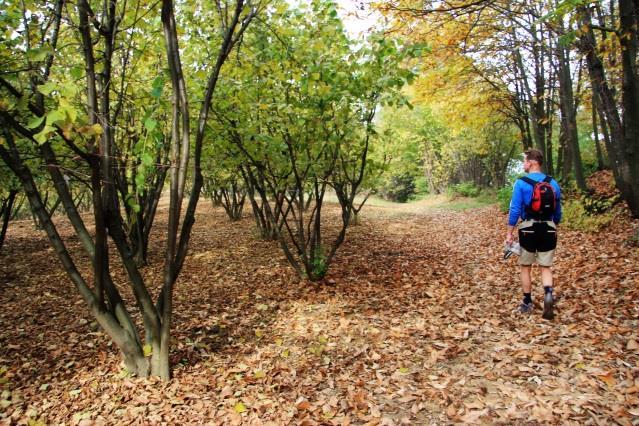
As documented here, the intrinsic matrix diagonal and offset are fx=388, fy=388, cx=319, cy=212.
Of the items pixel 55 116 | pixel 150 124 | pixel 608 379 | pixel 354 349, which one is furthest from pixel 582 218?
pixel 55 116

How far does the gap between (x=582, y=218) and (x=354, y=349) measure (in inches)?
324

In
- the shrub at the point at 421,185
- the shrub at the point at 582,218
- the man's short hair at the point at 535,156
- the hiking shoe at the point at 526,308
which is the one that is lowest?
the hiking shoe at the point at 526,308

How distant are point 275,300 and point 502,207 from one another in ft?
42.2

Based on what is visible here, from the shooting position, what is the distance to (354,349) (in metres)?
4.79

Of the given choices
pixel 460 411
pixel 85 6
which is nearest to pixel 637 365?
pixel 460 411

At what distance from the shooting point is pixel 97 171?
3.35 m

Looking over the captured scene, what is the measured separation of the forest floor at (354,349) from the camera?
143 inches

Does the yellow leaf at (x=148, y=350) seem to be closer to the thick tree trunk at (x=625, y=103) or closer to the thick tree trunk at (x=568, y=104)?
the thick tree trunk at (x=625, y=103)

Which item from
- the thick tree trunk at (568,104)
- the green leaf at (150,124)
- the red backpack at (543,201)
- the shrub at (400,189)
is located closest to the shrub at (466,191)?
the shrub at (400,189)

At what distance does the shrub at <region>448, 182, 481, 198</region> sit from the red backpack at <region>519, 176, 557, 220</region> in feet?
72.4

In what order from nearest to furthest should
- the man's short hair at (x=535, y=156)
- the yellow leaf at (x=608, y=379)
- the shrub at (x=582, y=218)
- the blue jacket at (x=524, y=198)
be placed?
the yellow leaf at (x=608, y=379), the blue jacket at (x=524, y=198), the man's short hair at (x=535, y=156), the shrub at (x=582, y=218)

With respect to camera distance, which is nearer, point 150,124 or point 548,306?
point 150,124

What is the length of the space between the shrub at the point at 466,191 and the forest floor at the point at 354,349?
17.8 m

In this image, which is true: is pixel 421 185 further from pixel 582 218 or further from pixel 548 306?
pixel 548 306
